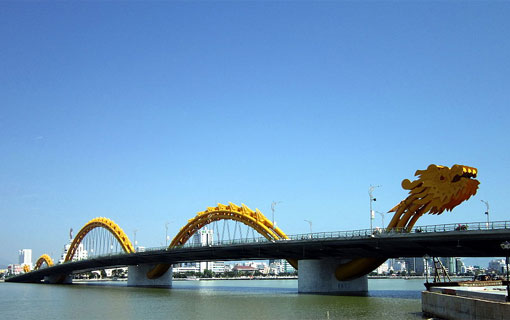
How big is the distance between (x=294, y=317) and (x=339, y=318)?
3654 mm

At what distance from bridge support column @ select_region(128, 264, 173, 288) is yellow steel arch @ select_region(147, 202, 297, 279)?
0.99 meters

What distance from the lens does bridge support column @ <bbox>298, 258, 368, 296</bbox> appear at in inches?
3211

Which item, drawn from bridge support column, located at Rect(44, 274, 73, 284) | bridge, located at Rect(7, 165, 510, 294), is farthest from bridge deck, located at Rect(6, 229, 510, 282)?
bridge support column, located at Rect(44, 274, 73, 284)

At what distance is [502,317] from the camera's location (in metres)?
28.5

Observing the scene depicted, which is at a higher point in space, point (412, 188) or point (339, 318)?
point (412, 188)

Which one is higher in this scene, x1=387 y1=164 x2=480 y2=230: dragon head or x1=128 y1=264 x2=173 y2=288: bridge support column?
x1=387 y1=164 x2=480 y2=230: dragon head

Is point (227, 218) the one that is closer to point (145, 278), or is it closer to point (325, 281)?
point (145, 278)

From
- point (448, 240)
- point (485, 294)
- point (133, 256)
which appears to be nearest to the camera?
point (485, 294)

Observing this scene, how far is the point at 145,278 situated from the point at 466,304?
9676 cm

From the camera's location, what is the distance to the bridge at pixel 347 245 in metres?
62.9

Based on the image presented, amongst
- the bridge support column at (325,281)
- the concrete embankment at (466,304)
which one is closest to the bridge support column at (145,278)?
the bridge support column at (325,281)

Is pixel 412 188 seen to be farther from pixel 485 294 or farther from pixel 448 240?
pixel 485 294

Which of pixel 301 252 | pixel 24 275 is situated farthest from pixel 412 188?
pixel 24 275

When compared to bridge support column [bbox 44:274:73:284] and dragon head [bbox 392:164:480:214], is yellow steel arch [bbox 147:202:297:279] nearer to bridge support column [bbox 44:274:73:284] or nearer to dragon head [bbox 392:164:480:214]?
dragon head [bbox 392:164:480:214]
